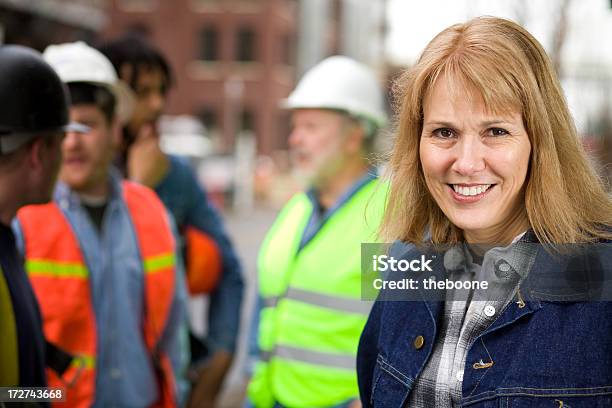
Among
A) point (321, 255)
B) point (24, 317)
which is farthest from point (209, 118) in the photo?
point (24, 317)

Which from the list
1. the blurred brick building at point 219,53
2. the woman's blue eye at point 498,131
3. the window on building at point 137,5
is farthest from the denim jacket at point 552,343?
the window on building at point 137,5

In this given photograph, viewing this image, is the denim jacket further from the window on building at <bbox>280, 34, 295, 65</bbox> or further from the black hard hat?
the window on building at <bbox>280, 34, 295, 65</bbox>

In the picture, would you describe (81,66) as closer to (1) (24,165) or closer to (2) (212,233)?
(1) (24,165)

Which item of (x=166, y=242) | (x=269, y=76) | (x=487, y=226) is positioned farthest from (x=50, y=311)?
(x=269, y=76)

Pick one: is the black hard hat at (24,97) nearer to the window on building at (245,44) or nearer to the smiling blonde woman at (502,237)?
the smiling blonde woman at (502,237)

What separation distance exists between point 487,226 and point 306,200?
208cm

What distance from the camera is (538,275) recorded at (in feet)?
6.28

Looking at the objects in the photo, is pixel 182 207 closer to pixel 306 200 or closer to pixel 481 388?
pixel 306 200

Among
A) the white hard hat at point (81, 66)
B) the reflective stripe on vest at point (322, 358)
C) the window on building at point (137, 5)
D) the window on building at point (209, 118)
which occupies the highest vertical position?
the window on building at point (137, 5)

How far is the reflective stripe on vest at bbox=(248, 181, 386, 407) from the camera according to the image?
11.6 feet

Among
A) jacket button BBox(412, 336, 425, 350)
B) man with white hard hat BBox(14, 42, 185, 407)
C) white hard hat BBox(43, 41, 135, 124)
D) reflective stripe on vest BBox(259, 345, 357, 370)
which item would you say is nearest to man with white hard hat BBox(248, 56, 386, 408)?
reflective stripe on vest BBox(259, 345, 357, 370)

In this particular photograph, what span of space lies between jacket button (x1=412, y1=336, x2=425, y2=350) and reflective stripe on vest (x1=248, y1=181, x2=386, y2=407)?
1355 mm

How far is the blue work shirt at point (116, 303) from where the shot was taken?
3.53 m

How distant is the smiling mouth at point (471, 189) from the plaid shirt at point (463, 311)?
0.12 metres
